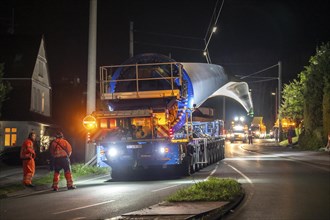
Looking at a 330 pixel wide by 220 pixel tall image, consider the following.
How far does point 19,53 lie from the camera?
132 feet

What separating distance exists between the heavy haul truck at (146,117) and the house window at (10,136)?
17.9 metres

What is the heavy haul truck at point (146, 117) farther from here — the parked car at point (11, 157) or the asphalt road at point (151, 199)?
the parked car at point (11, 157)

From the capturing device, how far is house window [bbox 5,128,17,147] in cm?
3647

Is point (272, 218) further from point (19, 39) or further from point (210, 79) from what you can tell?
point (19, 39)

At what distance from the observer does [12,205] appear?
12.9 meters

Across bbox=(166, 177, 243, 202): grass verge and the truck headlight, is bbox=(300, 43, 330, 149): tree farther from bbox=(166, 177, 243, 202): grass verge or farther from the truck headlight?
bbox=(166, 177, 243, 202): grass verge

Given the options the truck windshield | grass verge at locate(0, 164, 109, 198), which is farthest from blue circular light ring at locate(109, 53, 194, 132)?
grass verge at locate(0, 164, 109, 198)

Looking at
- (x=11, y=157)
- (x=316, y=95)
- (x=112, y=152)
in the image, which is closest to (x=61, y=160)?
(x=112, y=152)

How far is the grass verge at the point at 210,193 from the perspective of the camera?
39.3 ft

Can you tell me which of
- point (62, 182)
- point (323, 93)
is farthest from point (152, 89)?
point (323, 93)

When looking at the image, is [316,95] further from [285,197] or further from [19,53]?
[285,197]

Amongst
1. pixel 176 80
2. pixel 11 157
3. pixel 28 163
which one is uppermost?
pixel 176 80

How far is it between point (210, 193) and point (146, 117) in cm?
587

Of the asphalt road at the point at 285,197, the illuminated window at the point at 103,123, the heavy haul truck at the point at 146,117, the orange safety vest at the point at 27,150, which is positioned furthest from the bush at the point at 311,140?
the orange safety vest at the point at 27,150
